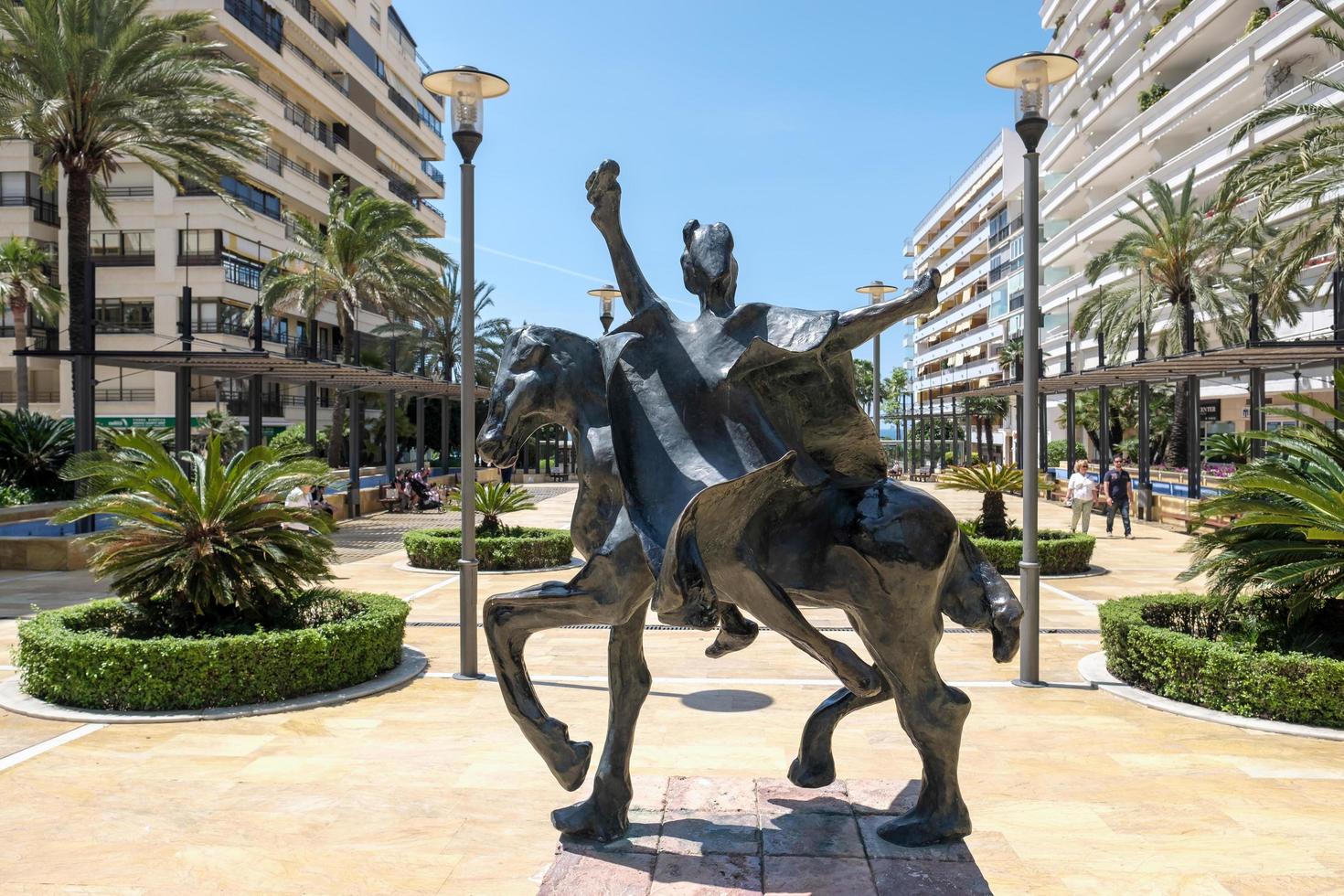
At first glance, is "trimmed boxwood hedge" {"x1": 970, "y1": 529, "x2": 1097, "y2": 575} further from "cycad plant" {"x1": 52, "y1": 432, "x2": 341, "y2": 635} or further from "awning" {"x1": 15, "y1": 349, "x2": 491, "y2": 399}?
"awning" {"x1": 15, "y1": 349, "x2": 491, "y2": 399}

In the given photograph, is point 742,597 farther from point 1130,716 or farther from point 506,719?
point 1130,716

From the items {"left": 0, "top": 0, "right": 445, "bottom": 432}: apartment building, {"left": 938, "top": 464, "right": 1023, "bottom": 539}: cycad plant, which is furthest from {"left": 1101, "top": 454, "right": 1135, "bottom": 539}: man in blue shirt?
{"left": 0, "top": 0, "right": 445, "bottom": 432}: apartment building

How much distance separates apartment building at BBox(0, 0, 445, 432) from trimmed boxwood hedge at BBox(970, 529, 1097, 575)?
29606 mm

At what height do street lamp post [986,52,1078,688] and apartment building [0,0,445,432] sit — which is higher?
apartment building [0,0,445,432]

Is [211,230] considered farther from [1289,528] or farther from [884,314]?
[884,314]

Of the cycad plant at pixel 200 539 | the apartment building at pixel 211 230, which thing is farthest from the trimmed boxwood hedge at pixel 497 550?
the apartment building at pixel 211 230

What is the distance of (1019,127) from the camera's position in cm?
816

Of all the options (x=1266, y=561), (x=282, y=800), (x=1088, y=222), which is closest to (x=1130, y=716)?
(x=1266, y=561)

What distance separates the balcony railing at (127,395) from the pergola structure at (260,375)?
17.1 m

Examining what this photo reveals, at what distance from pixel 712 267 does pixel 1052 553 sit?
1225 cm

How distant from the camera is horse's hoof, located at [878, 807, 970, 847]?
400 cm

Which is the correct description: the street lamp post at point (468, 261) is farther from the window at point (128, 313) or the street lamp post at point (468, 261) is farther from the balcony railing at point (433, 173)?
the balcony railing at point (433, 173)

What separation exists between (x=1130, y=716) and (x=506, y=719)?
14.7 feet

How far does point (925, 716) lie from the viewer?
3906mm
